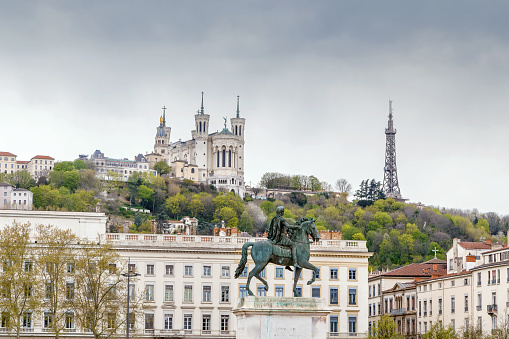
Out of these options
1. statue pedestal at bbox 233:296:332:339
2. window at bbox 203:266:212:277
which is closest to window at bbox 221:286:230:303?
window at bbox 203:266:212:277

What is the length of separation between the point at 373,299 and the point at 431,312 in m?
15.7

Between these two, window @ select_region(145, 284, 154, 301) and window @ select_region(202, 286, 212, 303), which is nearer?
window @ select_region(145, 284, 154, 301)

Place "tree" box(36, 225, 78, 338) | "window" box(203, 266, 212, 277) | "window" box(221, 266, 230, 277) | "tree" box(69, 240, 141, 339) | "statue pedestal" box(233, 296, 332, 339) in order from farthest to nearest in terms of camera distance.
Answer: "window" box(221, 266, 230, 277) → "window" box(203, 266, 212, 277) → "tree" box(36, 225, 78, 338) → "tree" box(69, 240, 141, 339) → "statue pedestal" box(233, 296, 332, 339)

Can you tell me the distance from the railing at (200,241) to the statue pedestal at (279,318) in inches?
2214

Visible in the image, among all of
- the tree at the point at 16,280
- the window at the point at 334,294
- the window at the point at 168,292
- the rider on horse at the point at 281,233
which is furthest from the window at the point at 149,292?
the rider on horse at the point at 281,233

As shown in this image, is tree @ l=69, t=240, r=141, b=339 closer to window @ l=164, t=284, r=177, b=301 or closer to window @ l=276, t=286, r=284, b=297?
window @ l=164, t=284, r=177, b=301

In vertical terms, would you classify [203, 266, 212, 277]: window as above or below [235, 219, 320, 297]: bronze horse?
above

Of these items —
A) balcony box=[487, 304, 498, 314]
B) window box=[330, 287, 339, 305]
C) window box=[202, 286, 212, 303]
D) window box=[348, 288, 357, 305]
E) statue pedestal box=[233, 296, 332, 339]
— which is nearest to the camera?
statue pedestal box=[233, 296, 332, 339]

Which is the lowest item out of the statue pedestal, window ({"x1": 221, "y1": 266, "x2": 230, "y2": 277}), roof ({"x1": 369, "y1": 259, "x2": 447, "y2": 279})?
the statue pedestal

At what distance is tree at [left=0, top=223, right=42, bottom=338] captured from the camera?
81.3 metres

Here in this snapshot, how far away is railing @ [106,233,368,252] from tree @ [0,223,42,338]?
13.3 meters

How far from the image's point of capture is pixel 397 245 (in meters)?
196

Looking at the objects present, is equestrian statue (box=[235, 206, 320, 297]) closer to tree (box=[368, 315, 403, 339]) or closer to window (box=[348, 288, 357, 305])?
tree (box=[368, 315, 403, 339])

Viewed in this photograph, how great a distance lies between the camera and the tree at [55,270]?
8306cm
